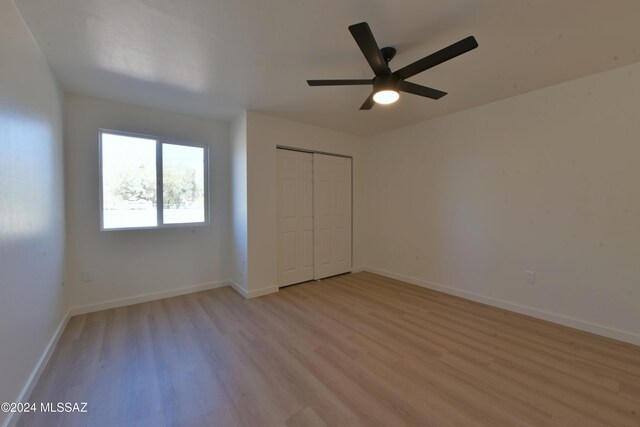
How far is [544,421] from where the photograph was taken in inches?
56.7

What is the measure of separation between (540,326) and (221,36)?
397 cm

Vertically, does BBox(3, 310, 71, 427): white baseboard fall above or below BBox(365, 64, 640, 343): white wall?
below

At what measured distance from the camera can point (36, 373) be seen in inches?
69.7

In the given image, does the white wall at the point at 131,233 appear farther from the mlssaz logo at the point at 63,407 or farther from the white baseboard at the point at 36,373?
the mlssaz logo at the point at 63,407

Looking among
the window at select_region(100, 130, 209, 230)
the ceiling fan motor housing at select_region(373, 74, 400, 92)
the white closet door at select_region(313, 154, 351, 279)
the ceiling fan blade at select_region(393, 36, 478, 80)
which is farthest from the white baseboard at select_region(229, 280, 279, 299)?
the ceiling fan blade at select_region(393, 36, 478, 80)

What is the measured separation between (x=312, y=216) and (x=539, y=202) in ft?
9.46

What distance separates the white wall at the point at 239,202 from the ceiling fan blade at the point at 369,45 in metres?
2.08

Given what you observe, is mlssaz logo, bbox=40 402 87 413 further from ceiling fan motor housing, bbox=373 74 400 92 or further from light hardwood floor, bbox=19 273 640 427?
ceiling fan motor housing, bbox=373 74 400 92

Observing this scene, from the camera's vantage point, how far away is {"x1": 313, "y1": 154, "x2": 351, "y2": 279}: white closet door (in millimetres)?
4133

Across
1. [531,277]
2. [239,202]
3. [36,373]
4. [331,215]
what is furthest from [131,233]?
[531,277]

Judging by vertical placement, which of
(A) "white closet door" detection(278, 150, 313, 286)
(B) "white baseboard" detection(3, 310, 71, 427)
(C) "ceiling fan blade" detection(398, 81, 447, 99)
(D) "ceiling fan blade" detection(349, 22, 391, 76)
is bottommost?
(B) "white baseboard" detection(3, 310, 71, 427)

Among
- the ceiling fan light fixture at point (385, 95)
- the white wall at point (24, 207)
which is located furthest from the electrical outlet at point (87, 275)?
the ceiling fan light fixture at point (385, 95)

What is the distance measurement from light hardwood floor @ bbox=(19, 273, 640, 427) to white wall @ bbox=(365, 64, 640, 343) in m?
0.37

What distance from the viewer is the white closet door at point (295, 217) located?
3740 millimetres
